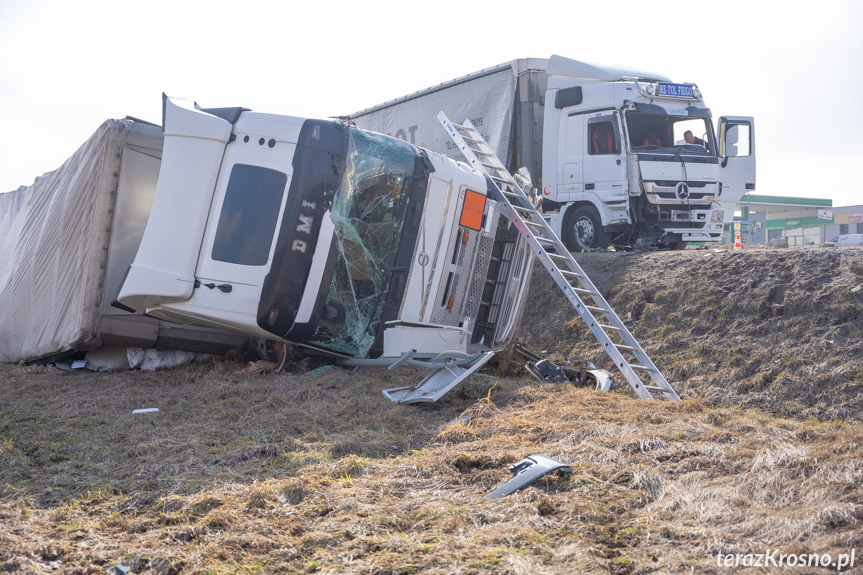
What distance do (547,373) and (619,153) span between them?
625 centimetres

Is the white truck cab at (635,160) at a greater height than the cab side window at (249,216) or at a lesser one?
greater

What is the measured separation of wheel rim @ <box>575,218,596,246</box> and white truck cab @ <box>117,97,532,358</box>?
5953 millimetres

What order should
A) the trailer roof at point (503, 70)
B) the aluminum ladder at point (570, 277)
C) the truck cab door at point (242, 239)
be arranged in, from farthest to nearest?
the trailer roof at point (503, 70)
the aluminum ladder at point (570, 277)
the truck cab door at point (242, 239)

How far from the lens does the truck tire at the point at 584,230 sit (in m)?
12.5

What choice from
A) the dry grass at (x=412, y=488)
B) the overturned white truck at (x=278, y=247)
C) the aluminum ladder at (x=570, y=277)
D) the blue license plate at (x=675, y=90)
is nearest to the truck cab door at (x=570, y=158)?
the blue license plate at (x=675, y=90)

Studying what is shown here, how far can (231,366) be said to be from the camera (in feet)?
24.5

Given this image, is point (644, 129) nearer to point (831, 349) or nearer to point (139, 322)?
point (831, 349)

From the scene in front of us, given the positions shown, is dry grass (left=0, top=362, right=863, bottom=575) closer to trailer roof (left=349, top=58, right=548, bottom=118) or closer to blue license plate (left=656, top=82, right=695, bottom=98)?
blue license plate (left=656, top=82, right=695, bottom=98)

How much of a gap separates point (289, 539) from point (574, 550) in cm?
118

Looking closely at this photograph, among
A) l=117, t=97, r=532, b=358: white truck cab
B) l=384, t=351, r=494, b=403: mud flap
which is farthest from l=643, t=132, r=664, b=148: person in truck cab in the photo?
l=384, t=351, r=494, b=403: mud flap

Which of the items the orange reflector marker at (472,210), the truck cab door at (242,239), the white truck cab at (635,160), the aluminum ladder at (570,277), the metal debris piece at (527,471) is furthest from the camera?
the white truck cab at (635,160)

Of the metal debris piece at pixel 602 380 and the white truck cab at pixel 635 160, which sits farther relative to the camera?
the white truck cab at pixel 635 160

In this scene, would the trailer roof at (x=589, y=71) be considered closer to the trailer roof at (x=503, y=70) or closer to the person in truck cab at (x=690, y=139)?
the trailer roof at (x=503, y=70)

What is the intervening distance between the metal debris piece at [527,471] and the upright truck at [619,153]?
8792 mm
